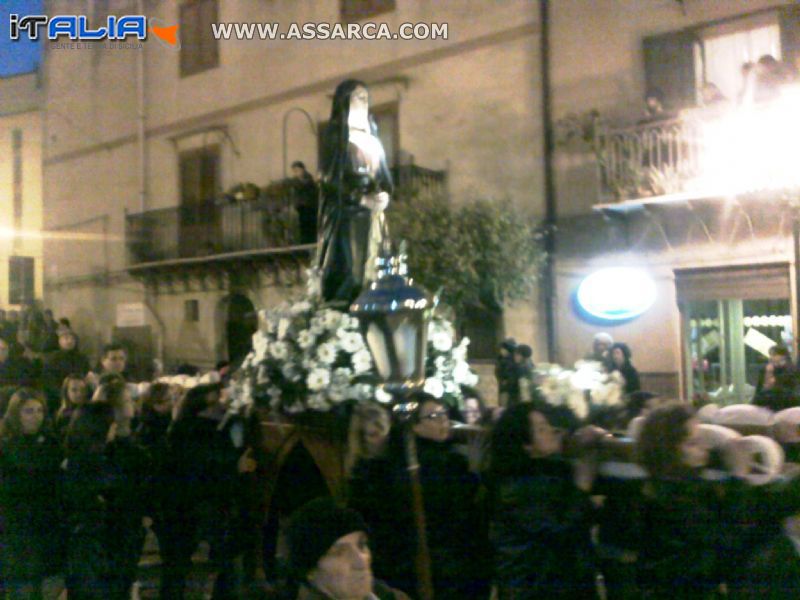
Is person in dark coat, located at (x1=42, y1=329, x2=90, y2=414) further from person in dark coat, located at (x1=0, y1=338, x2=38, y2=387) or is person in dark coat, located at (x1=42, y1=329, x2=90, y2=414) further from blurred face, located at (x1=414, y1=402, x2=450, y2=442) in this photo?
blurred face, located at (x1=414, y1=402, x2=450, y2=442)

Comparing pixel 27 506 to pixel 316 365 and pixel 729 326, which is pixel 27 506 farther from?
pixel 729 326

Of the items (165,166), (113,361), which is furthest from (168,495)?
(165,166)

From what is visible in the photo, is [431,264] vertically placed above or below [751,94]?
below

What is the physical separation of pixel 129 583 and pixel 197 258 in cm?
1166

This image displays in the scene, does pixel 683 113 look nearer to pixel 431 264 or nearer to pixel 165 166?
pixel 431 264

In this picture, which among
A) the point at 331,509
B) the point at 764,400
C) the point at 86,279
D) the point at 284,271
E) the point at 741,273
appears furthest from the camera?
the point at 86,279

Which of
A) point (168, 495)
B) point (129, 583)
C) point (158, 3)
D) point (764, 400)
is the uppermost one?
point (158, 3)

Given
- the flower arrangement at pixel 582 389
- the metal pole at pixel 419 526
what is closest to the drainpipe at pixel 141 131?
the flower arrangement at pixel 582 389

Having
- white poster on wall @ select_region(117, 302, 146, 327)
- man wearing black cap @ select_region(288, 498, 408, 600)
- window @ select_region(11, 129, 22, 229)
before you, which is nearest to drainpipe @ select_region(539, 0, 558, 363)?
white poster on wall @ select_region(117, 302, 146, 327)

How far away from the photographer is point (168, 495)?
5.53m

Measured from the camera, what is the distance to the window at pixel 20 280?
2135 centimetres

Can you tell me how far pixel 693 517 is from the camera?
3346 mm

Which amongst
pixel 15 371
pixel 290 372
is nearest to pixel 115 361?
pixel 15 371

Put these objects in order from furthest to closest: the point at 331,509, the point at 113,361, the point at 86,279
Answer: the point at 86,279, the point at 113,361, the point at 331,509
